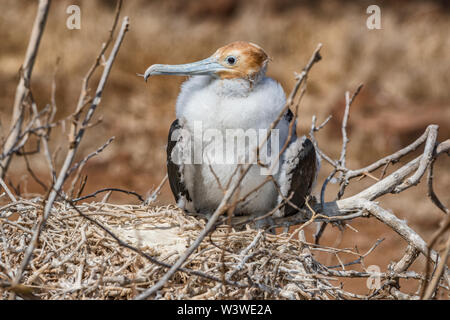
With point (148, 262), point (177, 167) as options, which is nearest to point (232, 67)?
point (177, 167)

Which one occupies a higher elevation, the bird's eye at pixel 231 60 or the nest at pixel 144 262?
the bird's eye at pixel 231 60

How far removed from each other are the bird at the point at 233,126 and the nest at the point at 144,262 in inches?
8.1

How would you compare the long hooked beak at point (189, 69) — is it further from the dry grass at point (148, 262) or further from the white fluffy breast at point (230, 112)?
the dry grass at point (148, 262)

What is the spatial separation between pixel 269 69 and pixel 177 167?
622 centimetres

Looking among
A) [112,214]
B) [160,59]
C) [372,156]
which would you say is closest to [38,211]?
[112,214]

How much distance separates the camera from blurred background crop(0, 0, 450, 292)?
780 cm

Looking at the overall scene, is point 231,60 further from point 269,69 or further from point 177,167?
point 269,69

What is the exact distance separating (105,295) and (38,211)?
0.50 m

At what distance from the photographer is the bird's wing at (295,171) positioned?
246 cm

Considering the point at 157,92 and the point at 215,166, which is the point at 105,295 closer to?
the point at 215,166

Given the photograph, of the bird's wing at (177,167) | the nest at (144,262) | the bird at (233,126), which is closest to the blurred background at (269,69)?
the bird's wing at (177,167)

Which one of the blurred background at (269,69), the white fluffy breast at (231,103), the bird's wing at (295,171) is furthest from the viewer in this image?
the blurred background at (269,69)

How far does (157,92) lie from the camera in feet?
28.4

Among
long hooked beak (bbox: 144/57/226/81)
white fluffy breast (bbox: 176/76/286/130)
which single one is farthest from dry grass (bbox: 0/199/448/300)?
long hooked beak (bbox: 144/57/226/81)
